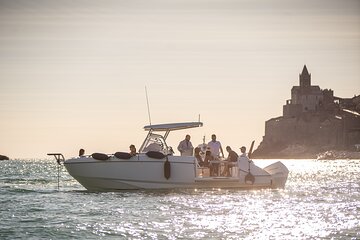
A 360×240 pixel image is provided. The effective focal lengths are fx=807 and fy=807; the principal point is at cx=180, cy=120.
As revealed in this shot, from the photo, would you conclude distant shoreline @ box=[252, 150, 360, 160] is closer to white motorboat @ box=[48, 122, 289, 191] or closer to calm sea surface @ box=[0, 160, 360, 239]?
white motorboat @ box=[48, 122, 289, 191]

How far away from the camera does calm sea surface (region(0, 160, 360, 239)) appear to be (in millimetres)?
20641

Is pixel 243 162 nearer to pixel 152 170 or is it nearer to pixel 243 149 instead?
pixel 243 149

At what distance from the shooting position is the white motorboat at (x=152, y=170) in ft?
108

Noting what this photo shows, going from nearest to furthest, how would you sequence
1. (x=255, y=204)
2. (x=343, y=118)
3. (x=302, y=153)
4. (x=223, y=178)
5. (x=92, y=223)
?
(x=92, y=223) < (x=255, y=204) < (x=223, y=178) < (x=343, y=118) < (x=302, y=153)

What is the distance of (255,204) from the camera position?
29000mm

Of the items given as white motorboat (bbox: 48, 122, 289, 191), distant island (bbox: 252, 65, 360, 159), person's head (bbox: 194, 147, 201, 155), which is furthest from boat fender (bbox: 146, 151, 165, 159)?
distant island (bbox: 252, 65, 360, 159)

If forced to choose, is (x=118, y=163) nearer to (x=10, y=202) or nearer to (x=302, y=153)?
(x=10, y=202)

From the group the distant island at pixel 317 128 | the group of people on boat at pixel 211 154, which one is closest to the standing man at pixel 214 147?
the group of people on boat at pixel 211 154

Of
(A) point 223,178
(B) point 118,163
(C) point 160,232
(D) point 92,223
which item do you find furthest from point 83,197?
(C) point 160,232

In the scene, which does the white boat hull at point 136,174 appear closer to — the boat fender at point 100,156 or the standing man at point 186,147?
the boat fender at point 100,156

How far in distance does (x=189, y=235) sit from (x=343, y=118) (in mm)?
166395

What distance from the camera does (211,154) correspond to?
34750mm

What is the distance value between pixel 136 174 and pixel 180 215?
8824 millimetres

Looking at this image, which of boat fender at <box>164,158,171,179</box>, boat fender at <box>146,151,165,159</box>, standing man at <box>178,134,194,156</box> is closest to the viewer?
boat fender at <box>146,151,165,159</box>
